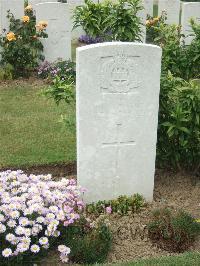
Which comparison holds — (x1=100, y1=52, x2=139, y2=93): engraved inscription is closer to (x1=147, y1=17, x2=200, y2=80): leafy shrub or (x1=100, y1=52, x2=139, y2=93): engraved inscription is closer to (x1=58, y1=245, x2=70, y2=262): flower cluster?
(x1=147, y1=17, x2=200, y2=80): leafy shrub

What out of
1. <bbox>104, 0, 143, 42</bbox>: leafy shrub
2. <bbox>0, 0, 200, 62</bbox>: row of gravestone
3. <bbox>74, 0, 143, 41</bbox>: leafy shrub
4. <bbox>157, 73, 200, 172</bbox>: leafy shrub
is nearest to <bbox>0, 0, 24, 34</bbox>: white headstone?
<bbox>0, 0, 200, 62</bbox>: row of gravestone

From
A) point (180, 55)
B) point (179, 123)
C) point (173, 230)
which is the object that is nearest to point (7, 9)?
point (180, 55)

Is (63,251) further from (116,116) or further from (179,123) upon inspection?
(179,123)

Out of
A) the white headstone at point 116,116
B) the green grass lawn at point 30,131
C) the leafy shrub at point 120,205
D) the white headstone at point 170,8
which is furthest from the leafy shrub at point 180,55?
the white headstone at point 170,8

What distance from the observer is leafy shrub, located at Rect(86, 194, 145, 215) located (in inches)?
196

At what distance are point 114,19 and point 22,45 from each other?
4.36 metres

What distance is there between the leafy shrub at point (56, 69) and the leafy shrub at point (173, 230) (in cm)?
555

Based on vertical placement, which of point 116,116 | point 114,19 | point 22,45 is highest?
point 114,19

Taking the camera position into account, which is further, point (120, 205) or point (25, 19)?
point (25, 19)

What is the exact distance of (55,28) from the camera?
10.2 metres

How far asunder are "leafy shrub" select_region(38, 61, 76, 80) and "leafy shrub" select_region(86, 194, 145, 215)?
4998 millimetres

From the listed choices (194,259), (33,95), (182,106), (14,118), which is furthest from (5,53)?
(194,259)

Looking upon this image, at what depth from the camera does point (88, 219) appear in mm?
4465

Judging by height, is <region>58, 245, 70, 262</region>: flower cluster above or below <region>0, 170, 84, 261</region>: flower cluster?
below
